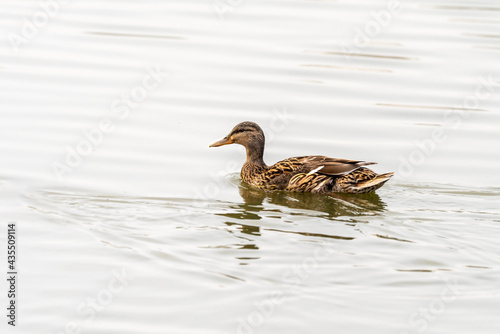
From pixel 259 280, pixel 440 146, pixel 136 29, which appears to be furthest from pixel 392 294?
pixel 136 29

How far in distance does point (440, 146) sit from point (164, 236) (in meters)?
4.76

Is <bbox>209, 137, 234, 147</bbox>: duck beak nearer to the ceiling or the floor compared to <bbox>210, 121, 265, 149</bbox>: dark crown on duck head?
nearer to the floor

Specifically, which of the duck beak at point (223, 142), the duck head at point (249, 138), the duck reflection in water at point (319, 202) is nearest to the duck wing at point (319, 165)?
the duck reflection in water at point (319, 202)

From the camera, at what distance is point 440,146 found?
37.8 ft

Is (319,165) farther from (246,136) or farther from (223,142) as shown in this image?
(223,142)

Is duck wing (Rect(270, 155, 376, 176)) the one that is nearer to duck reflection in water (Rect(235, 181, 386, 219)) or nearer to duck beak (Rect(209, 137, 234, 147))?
duck reflection in water (Rect(235, 181, 386, 219))

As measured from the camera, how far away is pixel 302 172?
33.3 feet

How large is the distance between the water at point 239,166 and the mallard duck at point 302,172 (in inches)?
7.5

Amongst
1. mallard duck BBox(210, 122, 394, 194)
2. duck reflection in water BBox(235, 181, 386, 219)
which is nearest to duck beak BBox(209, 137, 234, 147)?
mallard duck BBox(210, 122, 394, 194)

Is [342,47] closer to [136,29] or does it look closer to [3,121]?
[136,29]

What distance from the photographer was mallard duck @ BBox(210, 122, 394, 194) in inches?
388

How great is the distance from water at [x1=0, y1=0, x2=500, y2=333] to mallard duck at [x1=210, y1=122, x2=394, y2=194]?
19 centimetres

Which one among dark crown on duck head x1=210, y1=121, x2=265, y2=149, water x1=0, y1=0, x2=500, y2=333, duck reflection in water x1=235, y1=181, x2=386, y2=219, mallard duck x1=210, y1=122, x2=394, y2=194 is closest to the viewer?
water x1=0, y1=0, x2=500, y2=333

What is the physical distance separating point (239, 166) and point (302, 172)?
1.42m
